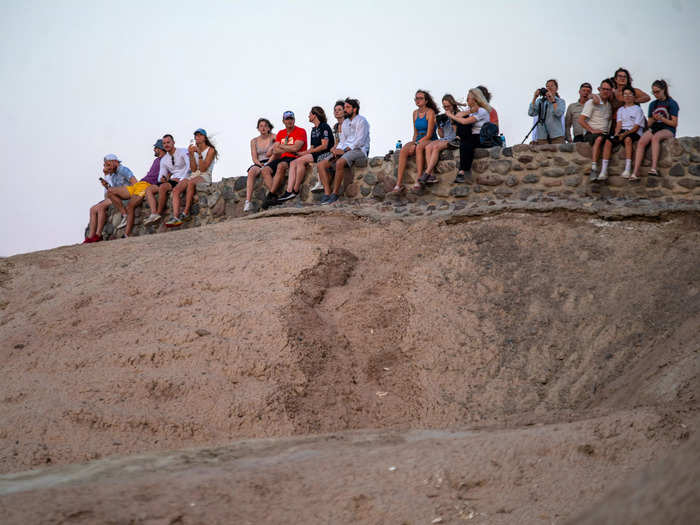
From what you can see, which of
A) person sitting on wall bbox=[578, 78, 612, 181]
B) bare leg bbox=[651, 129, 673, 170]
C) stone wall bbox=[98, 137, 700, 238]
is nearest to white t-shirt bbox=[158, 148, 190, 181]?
stone wall bbox=[98, 137, 700, 238]

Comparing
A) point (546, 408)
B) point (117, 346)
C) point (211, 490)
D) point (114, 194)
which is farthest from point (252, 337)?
point (114, 194)

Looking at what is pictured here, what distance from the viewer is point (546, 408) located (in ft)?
16.4

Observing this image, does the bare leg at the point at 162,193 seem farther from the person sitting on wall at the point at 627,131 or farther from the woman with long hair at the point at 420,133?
the person sitting on wall at the point at 627,131

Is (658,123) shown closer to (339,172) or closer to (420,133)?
(420,133)

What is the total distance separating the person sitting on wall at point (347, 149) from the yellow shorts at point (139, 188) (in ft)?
9.94

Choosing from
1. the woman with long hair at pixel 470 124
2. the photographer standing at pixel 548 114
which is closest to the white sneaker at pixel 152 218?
the woman with long hair at pixel 470 124

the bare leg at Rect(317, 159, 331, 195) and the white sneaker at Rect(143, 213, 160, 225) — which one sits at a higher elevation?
the bare leg at Rect(317, 159, 331, 195)

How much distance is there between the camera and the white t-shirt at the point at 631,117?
7.72 metres

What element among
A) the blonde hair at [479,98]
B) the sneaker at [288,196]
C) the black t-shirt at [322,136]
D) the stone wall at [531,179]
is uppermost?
the blonde hair at [479,98]

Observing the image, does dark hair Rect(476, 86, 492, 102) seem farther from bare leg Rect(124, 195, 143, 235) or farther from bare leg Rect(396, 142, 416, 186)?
bare leg Rect(124, 195, 143, 235)

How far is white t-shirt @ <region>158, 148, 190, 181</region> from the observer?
1007 centimetres

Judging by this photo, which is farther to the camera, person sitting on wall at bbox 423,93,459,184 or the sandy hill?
person sitting on wall at bbox 423,93,459,184

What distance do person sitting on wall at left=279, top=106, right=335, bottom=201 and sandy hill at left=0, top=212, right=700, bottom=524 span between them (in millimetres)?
964

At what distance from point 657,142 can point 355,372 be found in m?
4.07
